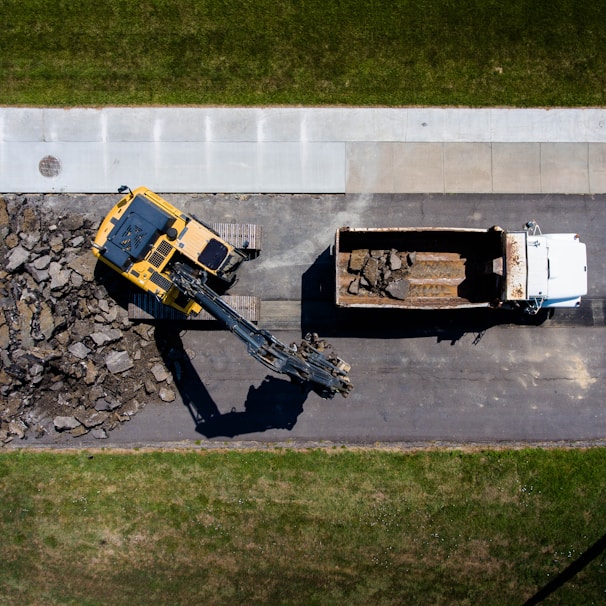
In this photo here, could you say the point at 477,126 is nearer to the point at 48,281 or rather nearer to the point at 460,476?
the point at 460,476

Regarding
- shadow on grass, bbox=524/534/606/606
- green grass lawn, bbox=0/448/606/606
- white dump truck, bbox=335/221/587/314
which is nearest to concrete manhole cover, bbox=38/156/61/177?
green grass lawn, bbox=0/448/606/606

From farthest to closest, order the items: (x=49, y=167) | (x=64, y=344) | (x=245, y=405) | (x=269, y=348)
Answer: (x=49, y=167), (x=245, y=405), (x=64, y=344), (x=269, y=348)

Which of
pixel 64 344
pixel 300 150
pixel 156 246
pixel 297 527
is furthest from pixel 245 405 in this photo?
pixel 300 150

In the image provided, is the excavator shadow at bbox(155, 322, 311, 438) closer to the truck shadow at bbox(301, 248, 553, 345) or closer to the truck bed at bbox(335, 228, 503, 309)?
the truck shadow at bbox(301, 248, 553, 345)

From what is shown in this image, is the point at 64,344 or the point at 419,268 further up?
the point at 419,268

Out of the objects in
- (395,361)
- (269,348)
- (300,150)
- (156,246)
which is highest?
(300,150)

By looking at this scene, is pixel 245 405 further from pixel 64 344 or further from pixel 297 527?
pixel 64 344

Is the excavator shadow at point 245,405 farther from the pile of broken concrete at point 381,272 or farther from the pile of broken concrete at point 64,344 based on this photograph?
the pile of broken concrete at point 381,272

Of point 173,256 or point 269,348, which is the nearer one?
point 269,348
